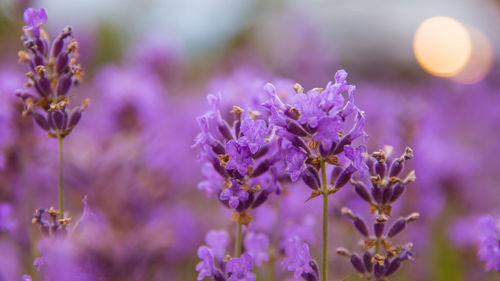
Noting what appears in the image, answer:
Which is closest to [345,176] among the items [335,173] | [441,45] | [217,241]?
[335,173]

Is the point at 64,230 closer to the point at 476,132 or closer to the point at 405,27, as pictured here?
the point at 476,132

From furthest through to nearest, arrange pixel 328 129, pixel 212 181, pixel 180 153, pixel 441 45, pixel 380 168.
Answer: pixel 441 45 → pixel 180 153 → pixel 212 181 → pixel 380 168 → pixel 328 129

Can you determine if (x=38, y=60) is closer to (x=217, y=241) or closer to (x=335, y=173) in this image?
(x=217, y=241)

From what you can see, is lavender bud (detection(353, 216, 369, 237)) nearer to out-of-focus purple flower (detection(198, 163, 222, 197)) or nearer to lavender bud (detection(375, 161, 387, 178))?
lavender bud (detection(375, 161, 387, 178))

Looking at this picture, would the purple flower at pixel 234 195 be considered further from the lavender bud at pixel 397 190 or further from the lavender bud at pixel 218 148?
the lavender bud at pixel 397 190

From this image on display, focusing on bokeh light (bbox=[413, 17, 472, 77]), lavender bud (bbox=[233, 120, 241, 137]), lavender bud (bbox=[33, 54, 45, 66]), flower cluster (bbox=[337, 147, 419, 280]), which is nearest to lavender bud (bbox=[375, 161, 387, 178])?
flower cluster (bbox=[337, 147, 419, 280])

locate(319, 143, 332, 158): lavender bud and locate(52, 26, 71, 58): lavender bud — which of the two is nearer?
locate(319, 143, 332, 158): lavender bud

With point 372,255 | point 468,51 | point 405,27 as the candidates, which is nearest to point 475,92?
point 468,51

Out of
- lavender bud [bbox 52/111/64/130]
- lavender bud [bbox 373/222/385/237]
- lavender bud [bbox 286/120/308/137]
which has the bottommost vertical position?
lavender bud [bbox 373/222/385/237]
